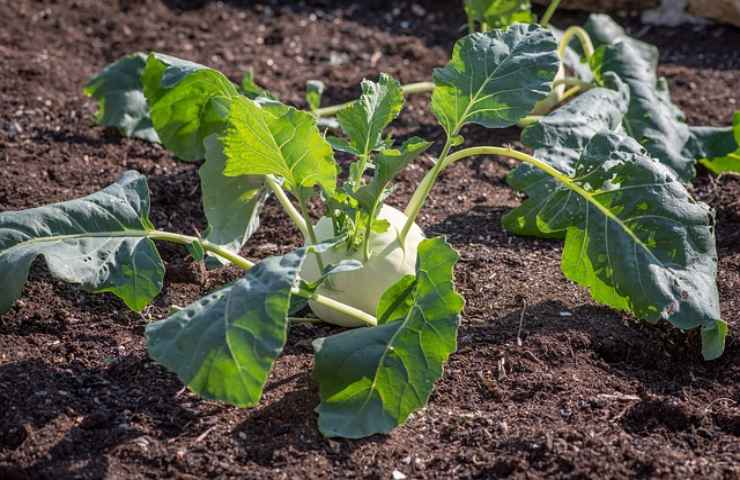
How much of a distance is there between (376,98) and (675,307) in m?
1.00

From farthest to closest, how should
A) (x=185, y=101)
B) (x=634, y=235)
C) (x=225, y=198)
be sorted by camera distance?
(x=185, y=101), (x=225, y=198), (x=634, y=235)

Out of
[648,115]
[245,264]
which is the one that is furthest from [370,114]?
[648,115]

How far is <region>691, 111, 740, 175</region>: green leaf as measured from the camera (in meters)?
4.19

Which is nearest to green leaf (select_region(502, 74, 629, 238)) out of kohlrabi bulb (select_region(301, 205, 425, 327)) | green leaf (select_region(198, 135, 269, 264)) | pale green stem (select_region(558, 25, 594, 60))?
kohlrabi bulb (select_region(301, 205, 425, 327))

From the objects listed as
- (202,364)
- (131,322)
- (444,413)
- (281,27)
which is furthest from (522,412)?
(281,27)

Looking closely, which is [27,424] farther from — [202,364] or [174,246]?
[174,246]

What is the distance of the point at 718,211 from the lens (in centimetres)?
408

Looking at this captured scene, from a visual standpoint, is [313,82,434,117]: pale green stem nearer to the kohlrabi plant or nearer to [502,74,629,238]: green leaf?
[502,74,629,238]: green leaf

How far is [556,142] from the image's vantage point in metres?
3.40

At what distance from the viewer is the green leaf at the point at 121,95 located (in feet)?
14.6

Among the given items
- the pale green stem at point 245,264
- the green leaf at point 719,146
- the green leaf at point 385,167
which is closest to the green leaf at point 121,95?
the pale green stem at point 245,264

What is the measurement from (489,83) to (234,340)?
1093 millimetres

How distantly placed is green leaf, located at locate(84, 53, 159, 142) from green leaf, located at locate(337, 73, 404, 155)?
1699 mm

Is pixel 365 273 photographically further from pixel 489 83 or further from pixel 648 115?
pixel 648 115
